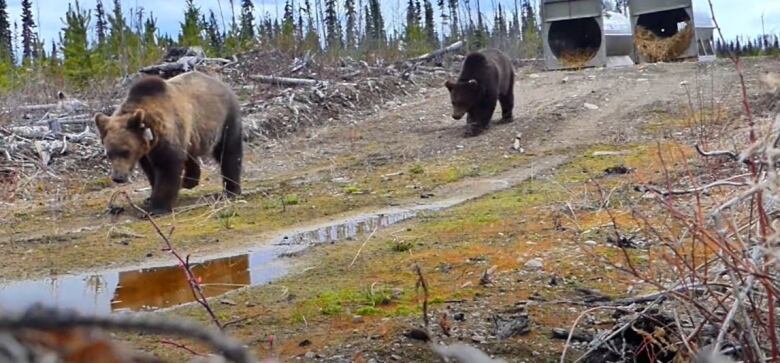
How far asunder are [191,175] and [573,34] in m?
13.4

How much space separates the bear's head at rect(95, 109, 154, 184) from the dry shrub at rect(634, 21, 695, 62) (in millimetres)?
14270

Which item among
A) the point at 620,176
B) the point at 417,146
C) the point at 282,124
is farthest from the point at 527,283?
the point at 282,124

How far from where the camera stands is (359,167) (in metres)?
9.99

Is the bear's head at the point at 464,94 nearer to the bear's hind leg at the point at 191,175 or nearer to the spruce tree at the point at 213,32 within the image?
the bear's hind leg at the point at 191,175

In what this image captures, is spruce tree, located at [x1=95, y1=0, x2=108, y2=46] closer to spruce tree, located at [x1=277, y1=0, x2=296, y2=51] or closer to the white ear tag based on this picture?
spruce tree, located at [x1=277, y1=0, x2=296, y2=51]

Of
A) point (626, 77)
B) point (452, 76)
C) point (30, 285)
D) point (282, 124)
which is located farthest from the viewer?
point (452, 76)

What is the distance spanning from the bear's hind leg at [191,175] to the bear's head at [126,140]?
1.18 meters

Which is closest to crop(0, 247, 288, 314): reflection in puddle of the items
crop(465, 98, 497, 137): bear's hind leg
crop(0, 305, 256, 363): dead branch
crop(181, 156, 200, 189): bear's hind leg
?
crop(181, 156, 200, 189): bear's hind leg

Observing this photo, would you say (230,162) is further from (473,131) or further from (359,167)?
(473,131)

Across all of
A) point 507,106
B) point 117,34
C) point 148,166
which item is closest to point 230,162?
point 148,166

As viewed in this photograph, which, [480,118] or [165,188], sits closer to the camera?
[165,188]

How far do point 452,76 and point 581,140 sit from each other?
25.8 ft

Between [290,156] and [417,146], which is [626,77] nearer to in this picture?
[417,146]

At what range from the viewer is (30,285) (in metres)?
5.29
